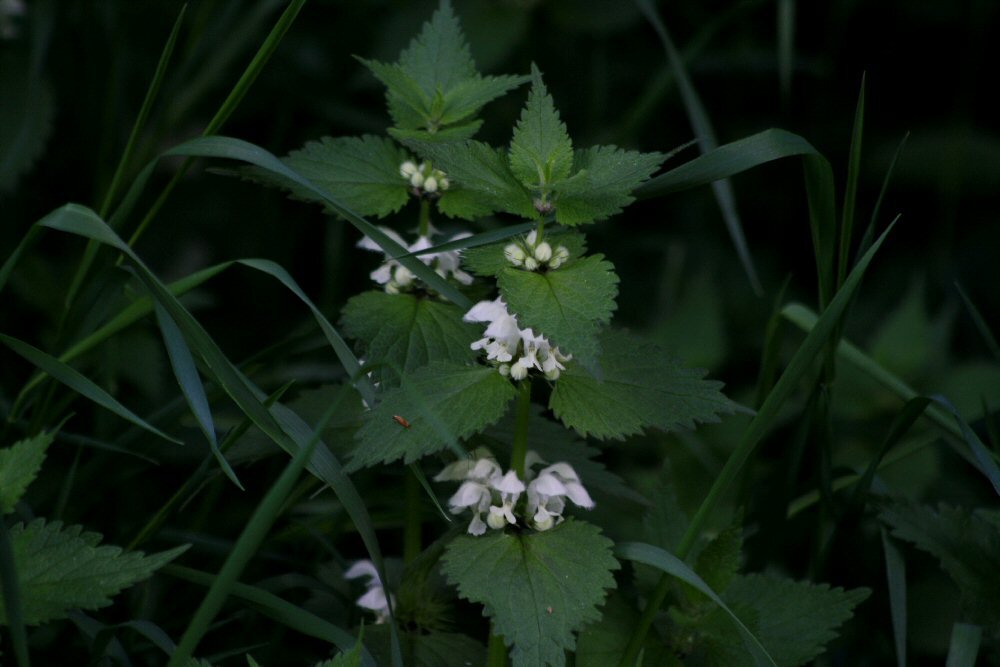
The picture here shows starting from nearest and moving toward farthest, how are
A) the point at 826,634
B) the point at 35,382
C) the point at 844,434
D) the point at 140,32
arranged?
1. the point at 826,634
2. the point at 35,382
3. the point at 844,434
4. the point at 140,32

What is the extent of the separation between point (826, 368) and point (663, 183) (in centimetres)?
46

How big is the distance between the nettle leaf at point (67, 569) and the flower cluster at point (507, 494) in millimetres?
371

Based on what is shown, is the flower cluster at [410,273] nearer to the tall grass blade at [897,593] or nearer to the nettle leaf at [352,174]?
the nettle leaf at [352,174]

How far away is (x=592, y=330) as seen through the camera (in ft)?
4.07

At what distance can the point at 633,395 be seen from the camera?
1378mm

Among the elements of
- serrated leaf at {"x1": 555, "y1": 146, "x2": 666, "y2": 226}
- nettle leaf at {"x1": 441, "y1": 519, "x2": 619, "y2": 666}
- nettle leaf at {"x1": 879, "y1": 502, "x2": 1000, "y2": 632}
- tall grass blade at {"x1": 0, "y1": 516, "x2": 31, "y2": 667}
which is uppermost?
serrated leaf at {"x1": 555, "y1": 146, "x2": 666, "y2": 226}

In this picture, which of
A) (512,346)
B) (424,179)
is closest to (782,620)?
(512,346)

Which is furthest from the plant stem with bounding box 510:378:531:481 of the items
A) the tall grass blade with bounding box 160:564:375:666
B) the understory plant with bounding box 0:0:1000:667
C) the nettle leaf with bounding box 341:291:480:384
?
the tall grass blade with bounding box 160:564:375:666

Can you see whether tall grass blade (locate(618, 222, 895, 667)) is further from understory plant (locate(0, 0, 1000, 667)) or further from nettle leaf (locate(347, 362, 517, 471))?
nettle leaf (locate(347, 362, 517, 471))

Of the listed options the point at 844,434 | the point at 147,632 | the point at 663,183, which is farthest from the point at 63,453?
the point at 844,434

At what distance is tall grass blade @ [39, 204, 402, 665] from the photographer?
1.40 m

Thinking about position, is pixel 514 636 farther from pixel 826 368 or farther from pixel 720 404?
pixel 826 368

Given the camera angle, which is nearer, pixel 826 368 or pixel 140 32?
pixel 826 368

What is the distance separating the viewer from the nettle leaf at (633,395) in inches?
52.4
